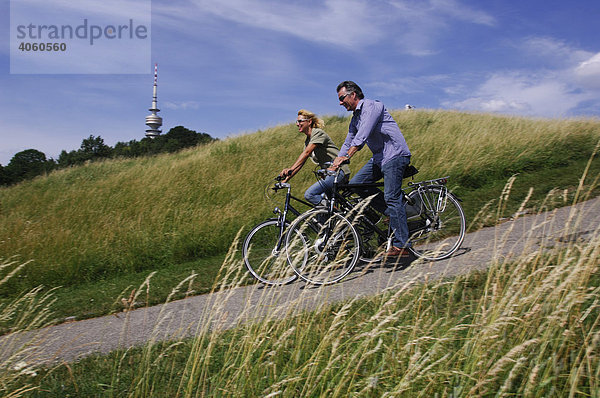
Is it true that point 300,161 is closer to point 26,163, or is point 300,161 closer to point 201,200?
point 201,200

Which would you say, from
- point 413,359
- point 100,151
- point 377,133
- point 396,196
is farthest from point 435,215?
point 100,151

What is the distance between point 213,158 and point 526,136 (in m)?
10.1

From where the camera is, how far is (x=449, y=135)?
13.7 meters

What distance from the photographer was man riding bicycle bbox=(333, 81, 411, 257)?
207 inches

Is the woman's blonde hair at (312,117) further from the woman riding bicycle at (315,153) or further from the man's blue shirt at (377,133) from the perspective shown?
the man's blue shirt at (377,133)

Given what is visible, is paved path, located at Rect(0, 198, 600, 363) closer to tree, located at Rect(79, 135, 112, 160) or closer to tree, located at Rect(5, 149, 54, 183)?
tree, located at Rect(5, 149, 54, 183)

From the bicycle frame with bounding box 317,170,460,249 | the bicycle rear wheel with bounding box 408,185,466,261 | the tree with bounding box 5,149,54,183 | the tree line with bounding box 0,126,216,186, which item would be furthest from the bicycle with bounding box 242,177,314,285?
the tree with bounding box 5,149,54,183

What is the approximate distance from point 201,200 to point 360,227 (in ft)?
17.1

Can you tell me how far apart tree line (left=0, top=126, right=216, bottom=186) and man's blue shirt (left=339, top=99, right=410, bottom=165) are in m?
20.4

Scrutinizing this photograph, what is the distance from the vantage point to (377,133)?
5414mm

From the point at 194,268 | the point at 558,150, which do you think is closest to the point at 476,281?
the point at 194,268

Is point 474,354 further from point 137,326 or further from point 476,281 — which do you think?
point 137,326

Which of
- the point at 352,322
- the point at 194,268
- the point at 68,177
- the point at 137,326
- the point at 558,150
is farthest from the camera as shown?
the point at 68,177

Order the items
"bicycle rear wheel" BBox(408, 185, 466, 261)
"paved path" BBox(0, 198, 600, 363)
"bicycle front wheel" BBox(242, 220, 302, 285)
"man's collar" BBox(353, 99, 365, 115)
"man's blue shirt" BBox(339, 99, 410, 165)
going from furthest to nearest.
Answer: "bicycle rear wheel" BBox(408, 185, 466, 261) → "bicycle front wheel" BBox(242, 220, 302, 285) → "man's collar" BBox(353, 99, 365, 115) → "man's blue shirt" BBox(339, 99, 410, 165) → "paved path" BBox(0, 198, 600, 363)
